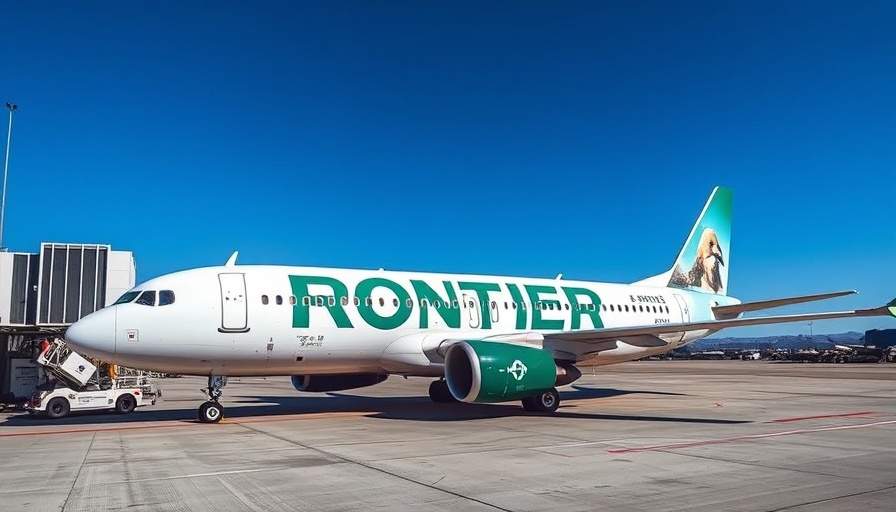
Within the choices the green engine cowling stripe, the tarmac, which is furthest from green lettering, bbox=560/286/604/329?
the green engine cowling stripe

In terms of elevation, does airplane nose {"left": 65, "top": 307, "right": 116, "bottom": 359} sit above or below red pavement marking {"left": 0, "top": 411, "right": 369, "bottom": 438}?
above

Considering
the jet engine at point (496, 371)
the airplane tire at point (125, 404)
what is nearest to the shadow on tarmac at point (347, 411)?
the airplane tire at point (125, 404)

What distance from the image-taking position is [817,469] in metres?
8.91

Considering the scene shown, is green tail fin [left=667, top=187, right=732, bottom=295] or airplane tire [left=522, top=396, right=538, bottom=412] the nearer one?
airplane tire [left=522, top=396, right=538, bottom=412]

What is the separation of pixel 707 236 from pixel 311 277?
57.9 ft

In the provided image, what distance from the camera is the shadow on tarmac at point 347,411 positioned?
52.4ft

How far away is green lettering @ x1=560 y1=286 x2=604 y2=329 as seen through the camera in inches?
841

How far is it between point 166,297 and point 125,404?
18.4 ft

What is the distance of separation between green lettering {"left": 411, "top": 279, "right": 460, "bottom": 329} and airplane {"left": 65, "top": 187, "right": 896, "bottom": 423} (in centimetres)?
3

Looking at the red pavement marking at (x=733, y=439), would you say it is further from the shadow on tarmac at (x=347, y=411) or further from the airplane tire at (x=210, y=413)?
the airplane tire at (x=210, y=413)

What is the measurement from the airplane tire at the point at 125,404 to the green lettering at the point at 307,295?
6371mm

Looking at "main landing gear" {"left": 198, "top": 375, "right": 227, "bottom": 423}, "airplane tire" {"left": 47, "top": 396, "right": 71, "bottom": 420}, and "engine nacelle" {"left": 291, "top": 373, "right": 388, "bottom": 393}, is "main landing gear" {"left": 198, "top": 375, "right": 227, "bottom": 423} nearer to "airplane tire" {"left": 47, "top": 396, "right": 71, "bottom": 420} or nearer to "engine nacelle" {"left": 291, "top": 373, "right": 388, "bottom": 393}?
"engine nacelle" {"left": 291, "top": 373, "right": 388, "bottom": 393}

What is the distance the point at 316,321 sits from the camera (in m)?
16.2

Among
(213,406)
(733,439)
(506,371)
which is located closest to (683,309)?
(506,371)
